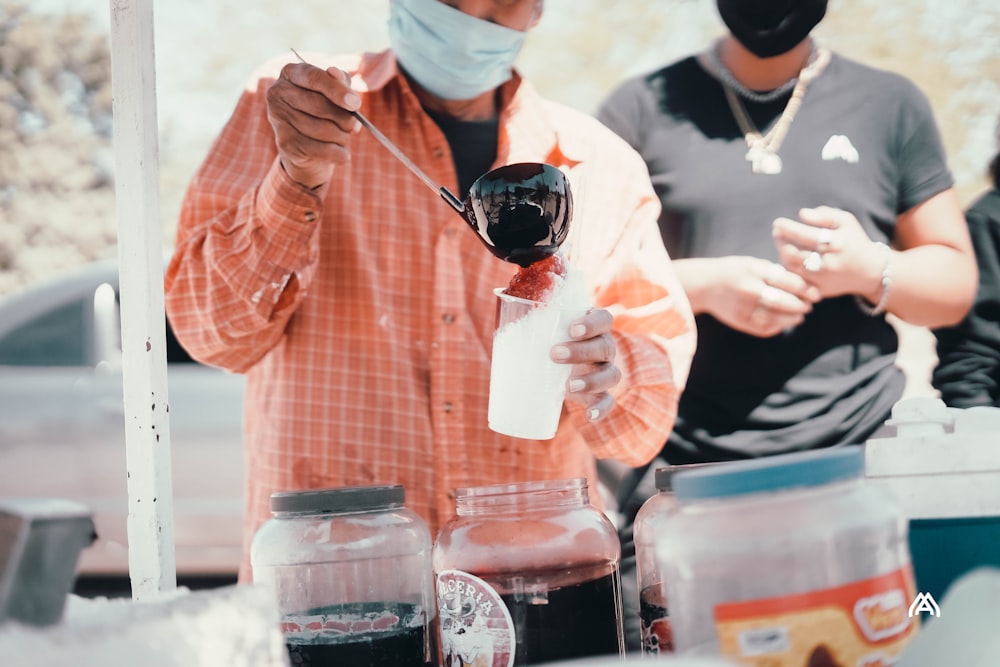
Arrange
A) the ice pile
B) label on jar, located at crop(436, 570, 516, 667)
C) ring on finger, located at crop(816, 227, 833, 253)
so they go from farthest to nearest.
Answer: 1. ring on finger, located at crop(816, 227, 833, 253)
2. label on jar, located at crop(436, 570, 516, 667)
3. the ice pile

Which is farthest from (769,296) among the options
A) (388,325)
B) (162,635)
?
(162,635)

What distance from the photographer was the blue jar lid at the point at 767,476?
0.72 meters

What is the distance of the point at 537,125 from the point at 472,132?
13 cm

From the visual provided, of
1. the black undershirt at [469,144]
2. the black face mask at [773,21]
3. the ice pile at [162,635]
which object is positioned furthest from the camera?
the black face mask at [773,21]

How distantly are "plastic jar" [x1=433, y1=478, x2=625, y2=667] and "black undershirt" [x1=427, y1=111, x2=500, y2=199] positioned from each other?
36.2 inches

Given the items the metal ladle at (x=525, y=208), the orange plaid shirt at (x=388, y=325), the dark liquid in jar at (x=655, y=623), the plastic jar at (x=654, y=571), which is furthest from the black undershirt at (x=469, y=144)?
the dark liquid in jar at (x=655, y=623)

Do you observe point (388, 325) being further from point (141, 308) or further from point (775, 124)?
point (775, 124)

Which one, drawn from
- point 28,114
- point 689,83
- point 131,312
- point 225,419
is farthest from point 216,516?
point 28,114

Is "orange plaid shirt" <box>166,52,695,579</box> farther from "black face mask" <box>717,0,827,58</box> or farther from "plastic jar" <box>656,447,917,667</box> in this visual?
"plastic jar" <box>656,447,917,667</box>

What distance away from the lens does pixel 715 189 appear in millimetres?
2170

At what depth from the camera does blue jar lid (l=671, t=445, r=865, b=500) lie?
0.72 metres

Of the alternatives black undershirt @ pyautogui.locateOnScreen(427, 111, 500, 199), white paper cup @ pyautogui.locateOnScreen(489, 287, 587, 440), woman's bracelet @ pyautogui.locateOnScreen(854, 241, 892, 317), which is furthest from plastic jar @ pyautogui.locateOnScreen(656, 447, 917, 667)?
woman's bracelet @ pyautogui.locateOnScreen(854, 241, 892, 317)

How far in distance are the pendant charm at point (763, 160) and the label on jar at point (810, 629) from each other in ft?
5.09

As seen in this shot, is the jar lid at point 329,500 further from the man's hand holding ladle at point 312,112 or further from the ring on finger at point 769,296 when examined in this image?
the ring on finger at point 769,296
